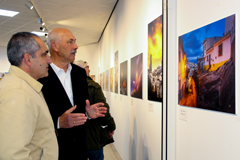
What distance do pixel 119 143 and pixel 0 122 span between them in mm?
3540

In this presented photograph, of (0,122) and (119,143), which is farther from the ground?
(0,122)

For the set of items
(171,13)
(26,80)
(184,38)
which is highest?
(171,13)

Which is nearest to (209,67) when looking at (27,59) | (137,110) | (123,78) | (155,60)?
(155,60)

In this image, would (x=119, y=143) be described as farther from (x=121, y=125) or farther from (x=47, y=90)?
(x=47, y=90)

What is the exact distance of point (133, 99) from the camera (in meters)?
3.59

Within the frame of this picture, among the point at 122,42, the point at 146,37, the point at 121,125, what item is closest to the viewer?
the point at 146,37

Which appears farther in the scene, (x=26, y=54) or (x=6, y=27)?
(x=6, y=27)

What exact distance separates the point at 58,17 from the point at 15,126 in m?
3.69

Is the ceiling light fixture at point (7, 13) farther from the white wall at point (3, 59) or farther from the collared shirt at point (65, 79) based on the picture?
the collared shirt at point (65, 79)

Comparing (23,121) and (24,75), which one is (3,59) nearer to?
(24,75)

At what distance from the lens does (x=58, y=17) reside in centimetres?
433

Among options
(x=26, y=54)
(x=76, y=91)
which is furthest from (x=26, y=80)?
(x=76, y=91)

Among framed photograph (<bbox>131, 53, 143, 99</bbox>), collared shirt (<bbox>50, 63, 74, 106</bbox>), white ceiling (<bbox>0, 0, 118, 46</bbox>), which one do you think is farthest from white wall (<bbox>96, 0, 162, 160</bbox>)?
collared shirt (<bbox>50, 63, 74, 106</bbox>)

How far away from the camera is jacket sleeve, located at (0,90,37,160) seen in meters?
1.02
